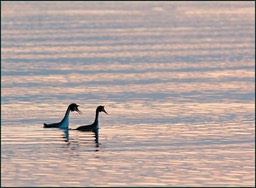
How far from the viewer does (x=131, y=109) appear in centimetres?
3503

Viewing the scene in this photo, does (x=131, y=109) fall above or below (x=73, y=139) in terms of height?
above

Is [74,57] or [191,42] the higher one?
[191,42]

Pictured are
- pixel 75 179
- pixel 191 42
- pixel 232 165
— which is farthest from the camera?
pixel 191 42

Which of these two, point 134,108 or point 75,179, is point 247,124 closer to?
point 134,108

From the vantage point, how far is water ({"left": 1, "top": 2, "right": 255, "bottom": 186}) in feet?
78.7

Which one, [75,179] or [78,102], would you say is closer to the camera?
[75,179]

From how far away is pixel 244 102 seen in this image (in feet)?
121

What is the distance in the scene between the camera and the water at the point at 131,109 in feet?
78.7

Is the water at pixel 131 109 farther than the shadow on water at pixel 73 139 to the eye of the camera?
No

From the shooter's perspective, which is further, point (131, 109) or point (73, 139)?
point (131, 109)

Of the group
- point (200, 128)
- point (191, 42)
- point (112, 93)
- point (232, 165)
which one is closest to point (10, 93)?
point (112, 93)

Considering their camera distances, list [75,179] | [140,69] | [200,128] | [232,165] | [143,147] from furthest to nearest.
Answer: [140,69] < [200,128] < [143,147] < [232,165] < [75,179]

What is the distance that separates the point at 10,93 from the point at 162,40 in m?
31.5

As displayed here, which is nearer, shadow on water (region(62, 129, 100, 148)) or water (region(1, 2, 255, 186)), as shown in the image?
water (region(1, 2, 255, 186))
